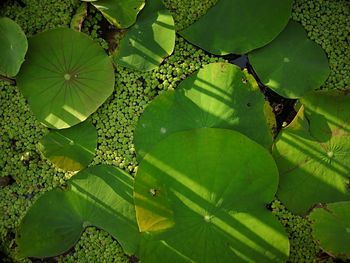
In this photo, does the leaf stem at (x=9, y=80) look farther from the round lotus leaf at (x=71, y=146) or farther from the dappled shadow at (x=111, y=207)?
the dappled shadow at (x=111, y=207)

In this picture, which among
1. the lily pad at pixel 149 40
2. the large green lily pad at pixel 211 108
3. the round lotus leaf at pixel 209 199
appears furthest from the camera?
the lily pad at pixel 149 40

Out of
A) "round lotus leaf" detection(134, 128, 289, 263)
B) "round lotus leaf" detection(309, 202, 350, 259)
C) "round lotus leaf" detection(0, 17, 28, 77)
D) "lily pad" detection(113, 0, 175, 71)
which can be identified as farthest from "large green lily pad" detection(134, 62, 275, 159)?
"round lotus leaf" detection(0, 17, 28, 77)

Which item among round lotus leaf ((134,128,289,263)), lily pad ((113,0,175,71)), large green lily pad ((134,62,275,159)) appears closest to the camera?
round lotus leaf ((134,128,289,263))

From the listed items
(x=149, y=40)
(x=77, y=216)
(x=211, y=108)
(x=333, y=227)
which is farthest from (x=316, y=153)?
(x=77, y=216)

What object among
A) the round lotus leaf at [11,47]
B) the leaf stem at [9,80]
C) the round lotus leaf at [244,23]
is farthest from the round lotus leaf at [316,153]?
the leaf stem at [9,80]

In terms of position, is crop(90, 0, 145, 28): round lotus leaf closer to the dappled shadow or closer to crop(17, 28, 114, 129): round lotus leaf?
crop(17, 28, 114, 129): round lotus leaf
